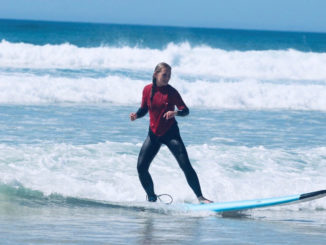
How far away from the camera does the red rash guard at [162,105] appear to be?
6184 mm

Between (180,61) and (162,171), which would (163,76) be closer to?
(162,171)

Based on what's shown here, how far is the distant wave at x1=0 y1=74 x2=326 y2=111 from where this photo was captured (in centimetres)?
1594

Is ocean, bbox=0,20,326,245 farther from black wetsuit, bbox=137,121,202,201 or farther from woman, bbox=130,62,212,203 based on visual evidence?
woman, bbox=130,62,212,203

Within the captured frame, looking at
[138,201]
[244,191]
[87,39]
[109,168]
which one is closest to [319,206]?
[244,191]

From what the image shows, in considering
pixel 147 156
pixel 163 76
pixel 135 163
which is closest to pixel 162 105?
pixel 163 76

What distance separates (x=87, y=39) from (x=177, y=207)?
51103mm

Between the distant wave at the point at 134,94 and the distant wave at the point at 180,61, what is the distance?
677cm

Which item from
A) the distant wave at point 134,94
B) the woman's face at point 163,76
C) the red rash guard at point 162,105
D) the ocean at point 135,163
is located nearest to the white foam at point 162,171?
the ocean at point 135,163

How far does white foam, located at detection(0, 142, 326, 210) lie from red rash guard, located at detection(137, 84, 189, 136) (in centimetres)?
129

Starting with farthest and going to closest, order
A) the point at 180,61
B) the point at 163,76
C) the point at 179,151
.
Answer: the point at 180,61 < the point at 179,151 < the point at 163,76

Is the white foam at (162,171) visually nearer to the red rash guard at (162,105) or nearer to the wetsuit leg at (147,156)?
the wetsuit leg at (147,156)

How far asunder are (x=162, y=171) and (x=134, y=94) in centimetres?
939

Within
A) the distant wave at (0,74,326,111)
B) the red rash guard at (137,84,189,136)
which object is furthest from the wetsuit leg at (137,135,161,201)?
the distant wave at (0,74,326,111)

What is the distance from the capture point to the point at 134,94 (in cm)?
1734
